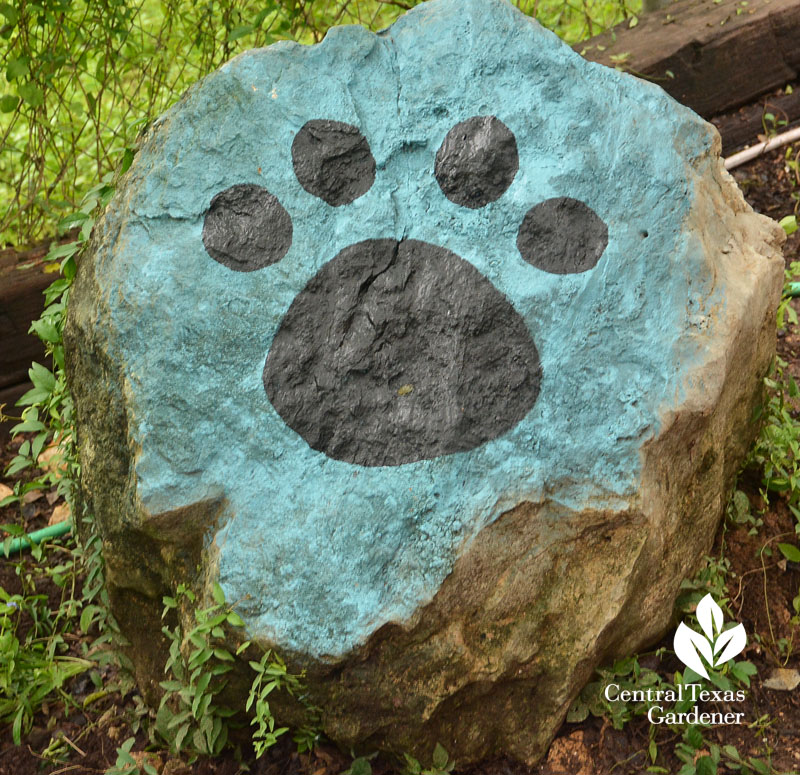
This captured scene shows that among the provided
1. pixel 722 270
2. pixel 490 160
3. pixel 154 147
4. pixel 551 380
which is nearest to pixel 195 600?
pixel 551 380

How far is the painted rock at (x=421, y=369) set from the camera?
188 cm

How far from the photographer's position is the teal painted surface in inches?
74.0

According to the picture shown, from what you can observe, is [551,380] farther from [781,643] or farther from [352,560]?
[781,643]

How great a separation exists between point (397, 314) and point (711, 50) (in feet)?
8.54

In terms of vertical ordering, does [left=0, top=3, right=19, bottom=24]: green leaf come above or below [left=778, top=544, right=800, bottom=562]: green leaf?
above

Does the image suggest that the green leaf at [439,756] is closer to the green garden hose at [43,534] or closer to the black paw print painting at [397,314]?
the black paw print painting at [397,314]

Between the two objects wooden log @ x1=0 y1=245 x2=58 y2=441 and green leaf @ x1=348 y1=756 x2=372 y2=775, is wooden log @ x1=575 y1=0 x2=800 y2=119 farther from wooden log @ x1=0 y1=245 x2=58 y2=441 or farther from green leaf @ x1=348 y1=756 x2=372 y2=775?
green leaf @ x1=348 y1=756 x2=372 y2=775

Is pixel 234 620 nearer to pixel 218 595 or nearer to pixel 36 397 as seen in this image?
pixel 218 595

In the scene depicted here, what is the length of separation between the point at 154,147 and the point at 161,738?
1.51 m

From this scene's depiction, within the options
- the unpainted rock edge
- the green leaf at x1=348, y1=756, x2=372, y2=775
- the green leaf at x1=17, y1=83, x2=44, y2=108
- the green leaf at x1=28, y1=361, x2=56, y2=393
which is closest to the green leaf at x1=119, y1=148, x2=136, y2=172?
the green leaf at x1=28, y1=361, x2=56, y2=393

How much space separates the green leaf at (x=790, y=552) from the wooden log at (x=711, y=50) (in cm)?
220

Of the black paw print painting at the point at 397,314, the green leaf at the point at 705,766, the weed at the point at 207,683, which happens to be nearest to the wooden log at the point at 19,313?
the black paw print painting at the point at 397,314

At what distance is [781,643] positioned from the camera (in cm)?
232

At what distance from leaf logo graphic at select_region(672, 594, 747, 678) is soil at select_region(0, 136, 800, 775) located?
0.08 metres
